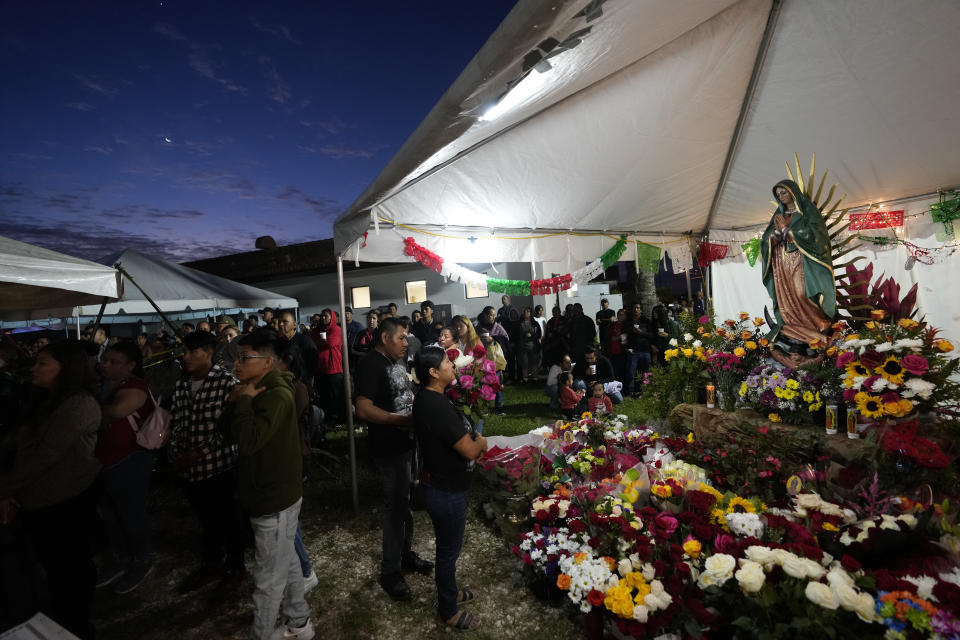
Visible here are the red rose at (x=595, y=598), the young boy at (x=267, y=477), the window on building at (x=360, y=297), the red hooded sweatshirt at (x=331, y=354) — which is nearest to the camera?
the red rose at (x=595, y=598)

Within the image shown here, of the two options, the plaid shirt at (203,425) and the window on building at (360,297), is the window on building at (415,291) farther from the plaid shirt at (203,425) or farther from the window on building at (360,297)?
the plaid shirt at (203,425)

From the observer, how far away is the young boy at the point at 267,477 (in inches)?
94.6

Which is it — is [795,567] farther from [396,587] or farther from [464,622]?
[396,587]

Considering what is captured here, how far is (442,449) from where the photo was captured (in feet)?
8.58

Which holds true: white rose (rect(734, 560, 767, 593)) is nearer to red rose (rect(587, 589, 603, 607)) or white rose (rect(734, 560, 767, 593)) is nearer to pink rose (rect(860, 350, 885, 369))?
red rose (rect(587, 589, 603, 607))

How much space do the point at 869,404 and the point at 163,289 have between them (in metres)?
10.6

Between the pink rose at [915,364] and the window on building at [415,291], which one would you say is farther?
the window on building at [415,291]

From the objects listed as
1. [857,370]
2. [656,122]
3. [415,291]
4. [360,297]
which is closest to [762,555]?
[857,370]

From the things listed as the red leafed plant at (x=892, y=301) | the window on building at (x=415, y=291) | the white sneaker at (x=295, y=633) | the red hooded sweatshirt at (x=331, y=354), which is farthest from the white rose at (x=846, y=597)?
the window on building at (x=415, y=291)

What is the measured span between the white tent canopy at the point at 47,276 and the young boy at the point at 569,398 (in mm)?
5923

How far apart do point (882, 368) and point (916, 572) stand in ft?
6.40

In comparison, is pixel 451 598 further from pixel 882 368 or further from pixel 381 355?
pixel 882 368

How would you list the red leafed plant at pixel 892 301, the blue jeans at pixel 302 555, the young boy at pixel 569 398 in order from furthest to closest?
the young boy at pixel 569 398 → the red leafed plant at pixel 892 301 → the blue jeans at pixel 302 555

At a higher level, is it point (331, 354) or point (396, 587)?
point (331, 354)
